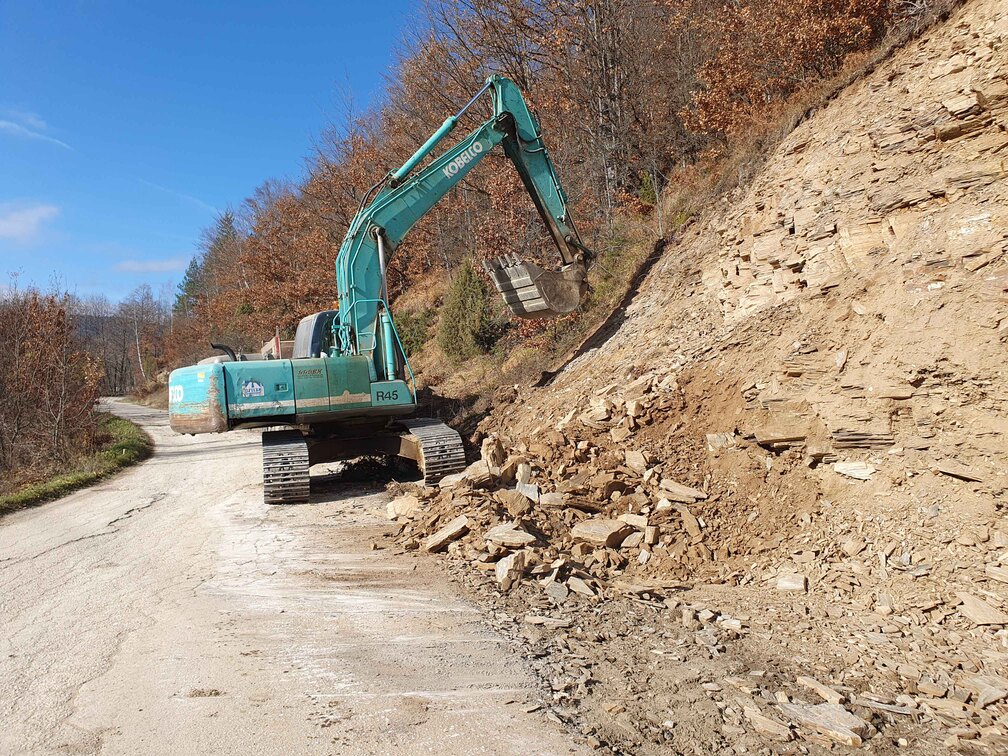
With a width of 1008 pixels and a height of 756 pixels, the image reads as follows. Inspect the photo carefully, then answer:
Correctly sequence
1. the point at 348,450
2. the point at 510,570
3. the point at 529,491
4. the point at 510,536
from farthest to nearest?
the point at 348,450 → the point at 529,491 → the point at 510,536 → the point at 510,570

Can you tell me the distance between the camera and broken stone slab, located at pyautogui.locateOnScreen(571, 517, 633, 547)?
19.7 ft

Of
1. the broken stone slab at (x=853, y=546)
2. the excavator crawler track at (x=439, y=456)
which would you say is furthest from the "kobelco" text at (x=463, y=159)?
the broken stone slab at (x=853, y=546)

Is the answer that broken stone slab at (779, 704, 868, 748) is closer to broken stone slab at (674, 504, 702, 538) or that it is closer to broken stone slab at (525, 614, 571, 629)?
broken stone slab at (525, 614, 571, 629)

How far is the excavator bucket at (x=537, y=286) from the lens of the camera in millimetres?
11000

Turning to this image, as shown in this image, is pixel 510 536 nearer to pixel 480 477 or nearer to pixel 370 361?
pixel 480 477

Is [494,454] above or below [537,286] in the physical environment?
below

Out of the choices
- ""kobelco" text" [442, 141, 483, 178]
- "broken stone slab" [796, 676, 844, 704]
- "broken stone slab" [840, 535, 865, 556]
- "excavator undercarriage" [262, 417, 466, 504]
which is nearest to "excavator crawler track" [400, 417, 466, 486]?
"excavator undercarriage" [262, 417, 466, 504]

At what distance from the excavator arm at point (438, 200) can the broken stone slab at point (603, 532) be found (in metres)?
5.16

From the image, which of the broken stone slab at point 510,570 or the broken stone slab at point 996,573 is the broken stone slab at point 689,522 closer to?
the broken stone slab at point 510,570

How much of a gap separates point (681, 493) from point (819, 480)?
1208 mm

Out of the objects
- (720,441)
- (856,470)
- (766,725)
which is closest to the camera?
(766,725)

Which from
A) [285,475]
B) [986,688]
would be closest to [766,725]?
[986,688]

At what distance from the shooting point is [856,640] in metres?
4.39

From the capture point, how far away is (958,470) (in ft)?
17.2
